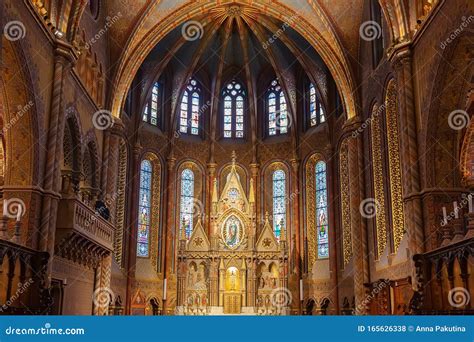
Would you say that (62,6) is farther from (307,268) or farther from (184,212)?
(307,268)

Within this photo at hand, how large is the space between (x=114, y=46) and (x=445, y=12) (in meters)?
14.7

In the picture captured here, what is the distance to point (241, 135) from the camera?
31.4m

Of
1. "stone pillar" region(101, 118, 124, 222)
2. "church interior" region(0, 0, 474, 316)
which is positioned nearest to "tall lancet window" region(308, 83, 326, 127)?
"church interior" region(0, 0, 474, 316)

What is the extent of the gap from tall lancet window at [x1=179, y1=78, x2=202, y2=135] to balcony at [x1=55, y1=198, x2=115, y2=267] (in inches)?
391

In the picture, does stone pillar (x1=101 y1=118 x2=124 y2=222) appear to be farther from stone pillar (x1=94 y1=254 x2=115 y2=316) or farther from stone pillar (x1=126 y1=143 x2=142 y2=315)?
stone pillar (x1=126 y1=143 x2=142 y2=315)

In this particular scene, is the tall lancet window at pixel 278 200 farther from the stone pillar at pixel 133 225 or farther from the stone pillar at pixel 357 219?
the stone pillar at pixel 133 225

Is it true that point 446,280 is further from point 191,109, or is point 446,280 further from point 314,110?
point 191,109

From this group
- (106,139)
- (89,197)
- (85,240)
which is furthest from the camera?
(106,139)

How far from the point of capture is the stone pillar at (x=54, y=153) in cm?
1560

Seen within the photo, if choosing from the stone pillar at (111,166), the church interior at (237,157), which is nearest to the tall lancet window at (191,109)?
the church interior at (237,157)

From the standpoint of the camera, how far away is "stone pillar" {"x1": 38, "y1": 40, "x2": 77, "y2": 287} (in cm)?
1560

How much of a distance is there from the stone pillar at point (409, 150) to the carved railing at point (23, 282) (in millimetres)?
10366

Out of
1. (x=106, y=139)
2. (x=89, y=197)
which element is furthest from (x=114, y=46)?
(x=89, y=197)

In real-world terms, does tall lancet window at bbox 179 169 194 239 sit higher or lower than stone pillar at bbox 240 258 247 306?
higher
